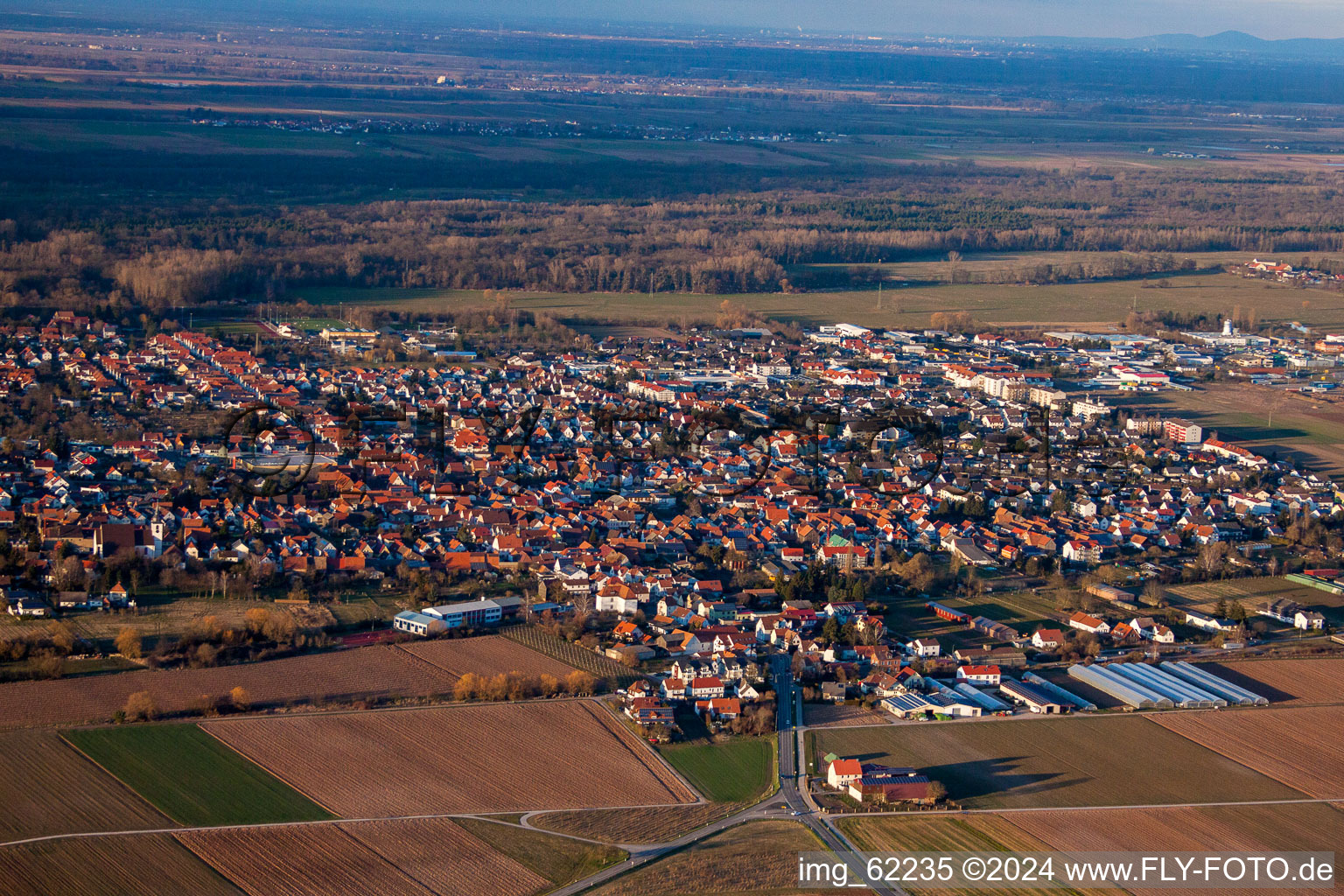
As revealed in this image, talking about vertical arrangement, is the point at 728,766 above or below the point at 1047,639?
below

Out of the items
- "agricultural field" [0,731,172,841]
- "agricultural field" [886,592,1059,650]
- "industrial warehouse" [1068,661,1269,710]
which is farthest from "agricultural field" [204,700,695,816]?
"industrial warehouse" [1068,661,1269,710]

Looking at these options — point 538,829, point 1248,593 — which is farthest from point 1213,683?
point 538,829

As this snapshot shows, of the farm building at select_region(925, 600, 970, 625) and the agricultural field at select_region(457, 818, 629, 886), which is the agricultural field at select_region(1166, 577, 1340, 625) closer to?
the farm building at select_region(925, 600, 970, 625)

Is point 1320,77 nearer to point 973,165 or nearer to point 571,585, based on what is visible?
point 973,165

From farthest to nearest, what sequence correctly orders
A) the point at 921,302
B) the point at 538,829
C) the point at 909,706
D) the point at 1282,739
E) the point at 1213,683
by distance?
the point at 921,302 < the point at 1213,683 < the point at 909,706 < the point at 1282,739 < the point at 538,829

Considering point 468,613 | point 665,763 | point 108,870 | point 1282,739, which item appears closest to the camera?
point 108,870

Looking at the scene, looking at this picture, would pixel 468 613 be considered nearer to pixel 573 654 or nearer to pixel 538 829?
pixel 573 654
